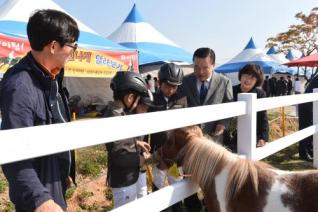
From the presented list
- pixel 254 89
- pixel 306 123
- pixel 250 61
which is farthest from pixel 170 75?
pixel 250 61

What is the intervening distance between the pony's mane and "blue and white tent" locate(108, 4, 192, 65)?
1203 centimetres

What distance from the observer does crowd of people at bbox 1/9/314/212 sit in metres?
1.57

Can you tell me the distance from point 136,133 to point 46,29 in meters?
0.72

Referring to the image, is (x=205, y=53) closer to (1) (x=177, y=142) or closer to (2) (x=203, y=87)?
(2) (x=203, y=87)

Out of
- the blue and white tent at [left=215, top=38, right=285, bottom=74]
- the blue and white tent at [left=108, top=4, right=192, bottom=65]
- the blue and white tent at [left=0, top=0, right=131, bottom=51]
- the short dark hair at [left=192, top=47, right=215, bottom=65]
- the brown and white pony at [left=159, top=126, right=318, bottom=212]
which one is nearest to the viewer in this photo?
the brown and white pony at [left=159, top=126, right=318, bottom=212]

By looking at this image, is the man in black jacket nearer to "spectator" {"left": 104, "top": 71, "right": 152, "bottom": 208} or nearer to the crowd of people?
the crowd of people

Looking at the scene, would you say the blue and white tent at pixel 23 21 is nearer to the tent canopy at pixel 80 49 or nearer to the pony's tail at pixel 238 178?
the tent canopy at pixel 80 49

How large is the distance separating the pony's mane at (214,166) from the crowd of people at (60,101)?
0.86ft

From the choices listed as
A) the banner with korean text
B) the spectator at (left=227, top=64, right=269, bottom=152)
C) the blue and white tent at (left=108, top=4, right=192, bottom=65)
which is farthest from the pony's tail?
the blue and white tent at (left=108, top=4, right=192, bottom=65)

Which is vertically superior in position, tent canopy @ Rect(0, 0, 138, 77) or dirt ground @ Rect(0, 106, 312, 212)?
tent canopy @ Rect(0, 0, 138, 77)

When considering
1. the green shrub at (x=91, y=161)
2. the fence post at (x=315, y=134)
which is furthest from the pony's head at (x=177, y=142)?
the fence post at (x=315, y=134)

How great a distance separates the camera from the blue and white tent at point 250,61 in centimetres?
2527

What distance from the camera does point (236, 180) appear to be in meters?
2.61

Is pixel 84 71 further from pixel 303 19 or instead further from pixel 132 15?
pixel 303 19
